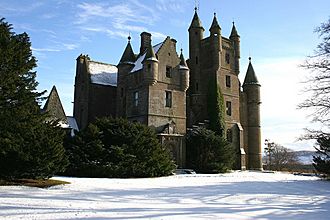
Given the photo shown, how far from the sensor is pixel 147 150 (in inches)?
1040

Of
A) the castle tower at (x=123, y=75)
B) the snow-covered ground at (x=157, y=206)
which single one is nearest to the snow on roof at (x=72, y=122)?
the castle tower at (x=123, y=75)

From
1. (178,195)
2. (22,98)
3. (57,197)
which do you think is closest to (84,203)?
(57,197)

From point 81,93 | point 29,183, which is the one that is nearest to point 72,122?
point 81,93

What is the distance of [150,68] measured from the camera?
34219 mm

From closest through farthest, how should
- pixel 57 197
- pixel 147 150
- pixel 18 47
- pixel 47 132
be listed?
pixel 57 197 < pixel 18 47 < pixel 47 132 < pixel 147 150

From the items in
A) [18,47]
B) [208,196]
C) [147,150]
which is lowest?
[208,196]

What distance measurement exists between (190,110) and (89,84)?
514 inches

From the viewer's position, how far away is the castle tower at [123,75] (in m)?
38.3

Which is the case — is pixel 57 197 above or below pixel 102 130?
below

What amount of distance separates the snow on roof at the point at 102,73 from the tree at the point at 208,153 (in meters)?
14.6

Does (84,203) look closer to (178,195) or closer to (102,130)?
(178,195)

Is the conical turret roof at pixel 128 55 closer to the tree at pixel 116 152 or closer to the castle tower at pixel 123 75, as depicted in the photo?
the castle tower at pixel 123 75

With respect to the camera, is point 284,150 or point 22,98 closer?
point 22,98

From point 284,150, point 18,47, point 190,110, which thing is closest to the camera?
point 18,47
